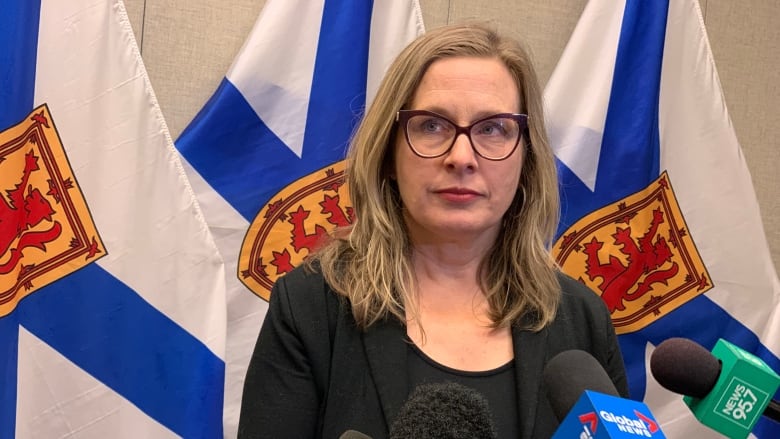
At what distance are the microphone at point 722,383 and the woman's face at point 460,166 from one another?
391 mm

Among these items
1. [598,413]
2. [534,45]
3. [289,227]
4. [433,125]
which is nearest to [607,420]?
[598,413]

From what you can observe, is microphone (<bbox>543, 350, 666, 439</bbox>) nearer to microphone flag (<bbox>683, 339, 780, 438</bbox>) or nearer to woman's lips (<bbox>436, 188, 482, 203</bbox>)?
microphone flag (<bbox>683, 339, 780, 438</bbox>)

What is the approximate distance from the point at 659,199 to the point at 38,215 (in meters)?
1.90

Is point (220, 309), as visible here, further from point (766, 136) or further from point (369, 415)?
point (766, 136)

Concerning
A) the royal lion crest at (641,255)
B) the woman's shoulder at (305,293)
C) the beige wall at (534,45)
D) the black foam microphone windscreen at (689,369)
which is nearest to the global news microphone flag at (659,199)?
the royal lion crest at (641,255)

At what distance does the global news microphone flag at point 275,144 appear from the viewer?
2590 millimetres

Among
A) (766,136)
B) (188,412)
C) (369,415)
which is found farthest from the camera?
(766,136)

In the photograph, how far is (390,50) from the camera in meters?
2.73

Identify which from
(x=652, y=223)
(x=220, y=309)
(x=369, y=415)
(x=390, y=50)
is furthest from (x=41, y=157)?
(x=652, y=223)

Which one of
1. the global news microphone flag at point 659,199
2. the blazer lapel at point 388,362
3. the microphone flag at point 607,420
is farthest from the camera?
the global news microphone flag at point 659,199

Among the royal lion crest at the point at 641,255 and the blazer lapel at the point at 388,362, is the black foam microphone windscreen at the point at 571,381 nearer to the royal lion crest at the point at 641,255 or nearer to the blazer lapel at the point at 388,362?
the blazer lapel at the point at 388,362

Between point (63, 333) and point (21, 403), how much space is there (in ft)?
0.64

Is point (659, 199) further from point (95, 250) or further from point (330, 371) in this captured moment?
point (330, 371)

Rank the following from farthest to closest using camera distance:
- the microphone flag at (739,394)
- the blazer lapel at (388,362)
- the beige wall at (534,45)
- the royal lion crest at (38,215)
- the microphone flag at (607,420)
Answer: the beige wall at (534,45)
the royal lion crest at (38,215)
the blazer lapel at (388,362)
the microphone flag at (739,394)
the microphone flag at (607,420)
